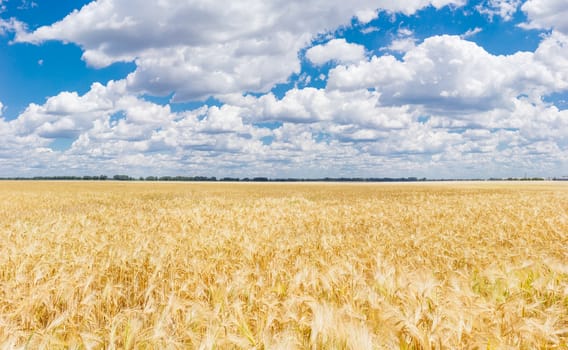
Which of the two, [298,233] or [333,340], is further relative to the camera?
[298,233]

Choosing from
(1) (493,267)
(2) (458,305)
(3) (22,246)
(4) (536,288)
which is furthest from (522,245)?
(3) (22,246)

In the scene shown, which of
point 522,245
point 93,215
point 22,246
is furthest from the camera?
→ point 93,215

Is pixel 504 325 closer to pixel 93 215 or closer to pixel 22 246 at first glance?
pixel 22 246

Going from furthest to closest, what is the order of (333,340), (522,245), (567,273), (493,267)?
(522,245) → (493,267) → (567,273) → (333,340)

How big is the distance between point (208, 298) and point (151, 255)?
2.23 metres

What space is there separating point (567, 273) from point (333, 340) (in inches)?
171

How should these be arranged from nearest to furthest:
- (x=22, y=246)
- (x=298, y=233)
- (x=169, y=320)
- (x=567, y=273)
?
(x=169, y=320) → (x=567, y=273) → (x=22, y=246) → (x=298, y=233)

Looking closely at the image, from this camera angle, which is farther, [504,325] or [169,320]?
[169,320]

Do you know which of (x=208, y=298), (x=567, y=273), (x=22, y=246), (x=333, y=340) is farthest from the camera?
(x=22, y=246)

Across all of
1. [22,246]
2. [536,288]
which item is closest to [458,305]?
[536,288]

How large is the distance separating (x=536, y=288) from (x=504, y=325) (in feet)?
6.07

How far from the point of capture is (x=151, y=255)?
619 centimetres

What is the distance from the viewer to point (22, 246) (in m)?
7.17

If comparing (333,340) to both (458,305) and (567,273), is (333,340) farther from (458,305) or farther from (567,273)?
(567,273)
